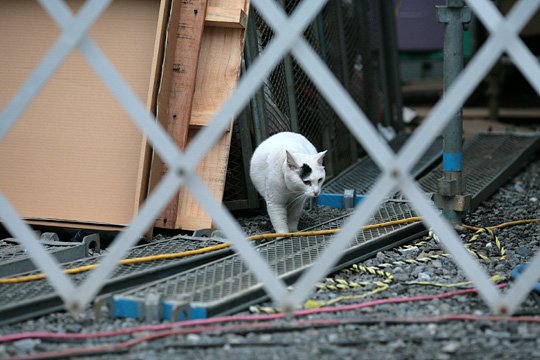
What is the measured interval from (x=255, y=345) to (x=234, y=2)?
2.80m

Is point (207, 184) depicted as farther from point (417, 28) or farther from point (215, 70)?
point (417, 28)

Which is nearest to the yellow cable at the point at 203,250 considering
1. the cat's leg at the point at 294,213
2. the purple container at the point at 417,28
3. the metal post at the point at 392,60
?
the cat's leg at the point at 294,213

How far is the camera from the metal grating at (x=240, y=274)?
3.82 m

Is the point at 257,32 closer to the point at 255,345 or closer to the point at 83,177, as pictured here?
the point at 83,177

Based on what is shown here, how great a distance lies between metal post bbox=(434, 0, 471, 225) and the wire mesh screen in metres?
1.41

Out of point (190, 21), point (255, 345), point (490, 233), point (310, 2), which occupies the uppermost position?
point (190, 21)

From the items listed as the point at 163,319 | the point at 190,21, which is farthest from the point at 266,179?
the point at 163,319

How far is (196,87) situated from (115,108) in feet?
1.81

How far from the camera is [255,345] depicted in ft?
11.3

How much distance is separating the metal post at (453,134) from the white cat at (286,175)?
0.82 meters

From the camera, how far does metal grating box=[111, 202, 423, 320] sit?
382 centimetres

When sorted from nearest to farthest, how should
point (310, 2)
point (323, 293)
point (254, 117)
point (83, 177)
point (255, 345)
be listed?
point (310, 2), point (255, 345), point (323, 293), point (83, 177), point (254, 117)

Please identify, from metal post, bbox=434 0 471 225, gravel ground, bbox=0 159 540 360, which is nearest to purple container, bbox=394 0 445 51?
metal post, bbox=434 0 471 225

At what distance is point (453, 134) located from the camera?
539 cm
